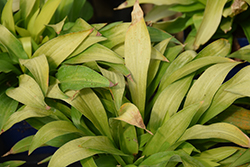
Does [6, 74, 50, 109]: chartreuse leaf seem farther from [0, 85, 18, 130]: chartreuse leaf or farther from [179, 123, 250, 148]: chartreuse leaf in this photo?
[179, 123, 250, 148]: chartreuse leaf

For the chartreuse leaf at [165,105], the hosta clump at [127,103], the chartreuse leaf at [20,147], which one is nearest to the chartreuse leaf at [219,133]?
the hosta clump at [127,103]

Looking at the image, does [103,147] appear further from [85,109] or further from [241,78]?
[241,78]

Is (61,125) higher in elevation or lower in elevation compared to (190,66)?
lower

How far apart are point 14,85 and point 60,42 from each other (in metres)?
0.21

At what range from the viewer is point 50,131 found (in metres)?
0.63

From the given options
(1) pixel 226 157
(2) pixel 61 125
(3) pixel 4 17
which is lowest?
(1) pixel 226 157

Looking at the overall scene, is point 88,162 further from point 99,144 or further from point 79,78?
point 79,78

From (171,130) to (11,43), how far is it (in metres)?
0.57

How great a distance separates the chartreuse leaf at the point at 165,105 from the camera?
28.5 inches

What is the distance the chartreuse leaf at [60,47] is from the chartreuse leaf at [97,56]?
0.11ft

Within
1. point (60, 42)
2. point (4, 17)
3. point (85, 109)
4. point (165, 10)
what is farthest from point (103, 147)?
point (165, 10)

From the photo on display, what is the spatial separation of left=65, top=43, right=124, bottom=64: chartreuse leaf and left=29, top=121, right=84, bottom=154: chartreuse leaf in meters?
0.21

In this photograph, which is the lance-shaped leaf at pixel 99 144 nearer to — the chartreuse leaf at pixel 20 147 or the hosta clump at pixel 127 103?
the hosta clump at pixel 127 103

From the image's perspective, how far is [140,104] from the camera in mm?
734
